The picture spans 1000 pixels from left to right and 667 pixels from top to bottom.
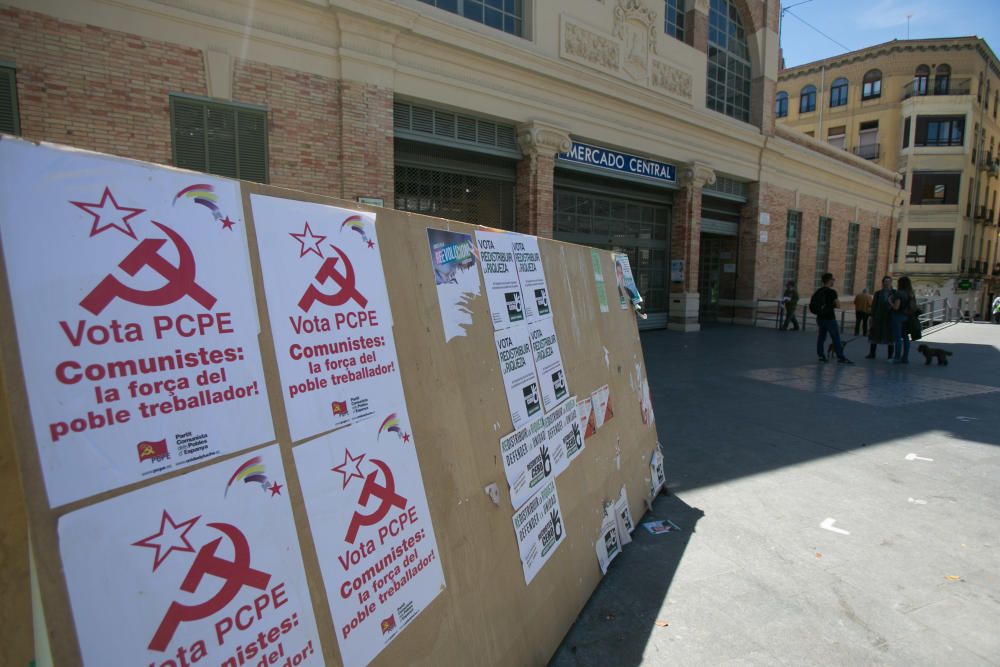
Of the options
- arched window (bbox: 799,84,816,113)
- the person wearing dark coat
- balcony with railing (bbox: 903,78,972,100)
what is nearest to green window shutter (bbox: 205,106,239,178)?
the person wearing dark coat

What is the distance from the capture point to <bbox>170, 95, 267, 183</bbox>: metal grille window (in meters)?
8.05

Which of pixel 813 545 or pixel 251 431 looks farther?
pixel 813 545

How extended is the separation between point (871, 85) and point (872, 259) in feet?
67.9

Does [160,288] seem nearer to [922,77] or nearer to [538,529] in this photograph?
[538,529]

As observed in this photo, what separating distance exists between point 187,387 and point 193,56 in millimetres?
9077

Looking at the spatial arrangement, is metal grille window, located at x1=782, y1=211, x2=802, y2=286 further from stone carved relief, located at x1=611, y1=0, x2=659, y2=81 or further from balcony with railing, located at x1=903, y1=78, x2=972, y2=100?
balcony with railing, located at x1=903, y1=78, x2=972, y2=100

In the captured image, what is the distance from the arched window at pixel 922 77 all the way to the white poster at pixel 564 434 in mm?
48610

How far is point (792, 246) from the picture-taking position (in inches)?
841

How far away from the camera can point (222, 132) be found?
8.36 meters

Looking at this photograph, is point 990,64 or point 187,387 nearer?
point 187,387

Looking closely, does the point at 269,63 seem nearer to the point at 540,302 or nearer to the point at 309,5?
the point at 309,5

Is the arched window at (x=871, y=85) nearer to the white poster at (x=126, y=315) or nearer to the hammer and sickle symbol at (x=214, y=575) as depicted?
the white poster at (x=126, y=315)

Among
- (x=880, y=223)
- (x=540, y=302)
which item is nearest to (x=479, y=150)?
(x=540, y=302)

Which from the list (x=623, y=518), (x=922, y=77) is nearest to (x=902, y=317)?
(x=623, y=518)
